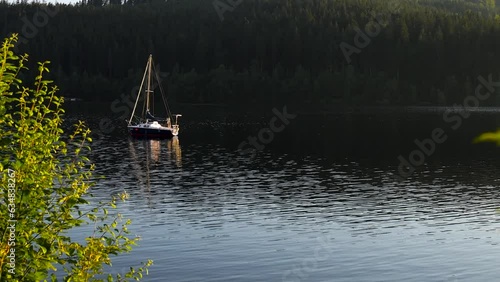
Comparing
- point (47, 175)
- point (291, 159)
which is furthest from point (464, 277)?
point (291, 159)

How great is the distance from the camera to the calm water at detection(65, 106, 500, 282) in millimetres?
48406

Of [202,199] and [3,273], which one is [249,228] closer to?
[202,199]

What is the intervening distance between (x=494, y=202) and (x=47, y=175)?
209 ft

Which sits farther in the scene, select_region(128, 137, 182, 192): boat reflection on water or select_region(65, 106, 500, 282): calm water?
select_region(128, 137, 182, 192): boat reflection on water
